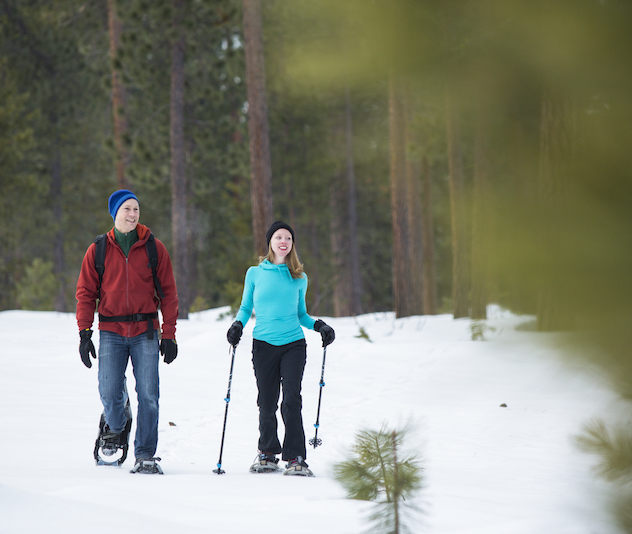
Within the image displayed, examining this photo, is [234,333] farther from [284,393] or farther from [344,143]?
[344,143]

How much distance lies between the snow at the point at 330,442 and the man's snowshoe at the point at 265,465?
0.18 m

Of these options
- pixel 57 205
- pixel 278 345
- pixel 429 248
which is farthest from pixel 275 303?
pixel 57 205

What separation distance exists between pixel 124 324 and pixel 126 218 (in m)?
0.73

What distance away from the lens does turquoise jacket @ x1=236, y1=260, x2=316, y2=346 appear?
455 cm

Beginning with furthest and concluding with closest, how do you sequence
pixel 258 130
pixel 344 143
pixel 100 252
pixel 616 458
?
pixel 344 143
pixel 258 130
pixel 100 252
pixel 616 458

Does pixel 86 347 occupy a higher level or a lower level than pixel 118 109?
lower

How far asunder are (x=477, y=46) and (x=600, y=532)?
82cm

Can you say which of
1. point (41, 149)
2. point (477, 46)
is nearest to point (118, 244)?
point (477, 46)

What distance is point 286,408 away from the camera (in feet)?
14.7

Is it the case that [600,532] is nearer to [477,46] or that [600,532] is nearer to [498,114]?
[498,114]

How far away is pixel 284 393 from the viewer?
4.52 meters

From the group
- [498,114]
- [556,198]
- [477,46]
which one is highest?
[477,46]

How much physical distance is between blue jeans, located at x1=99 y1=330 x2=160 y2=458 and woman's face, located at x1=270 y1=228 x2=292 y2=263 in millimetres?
1071

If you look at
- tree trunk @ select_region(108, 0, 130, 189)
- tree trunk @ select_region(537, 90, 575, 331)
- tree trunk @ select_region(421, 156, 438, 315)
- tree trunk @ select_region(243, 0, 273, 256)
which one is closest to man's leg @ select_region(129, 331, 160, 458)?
tree trunk @ select_region(537, 90, 575, 331)
